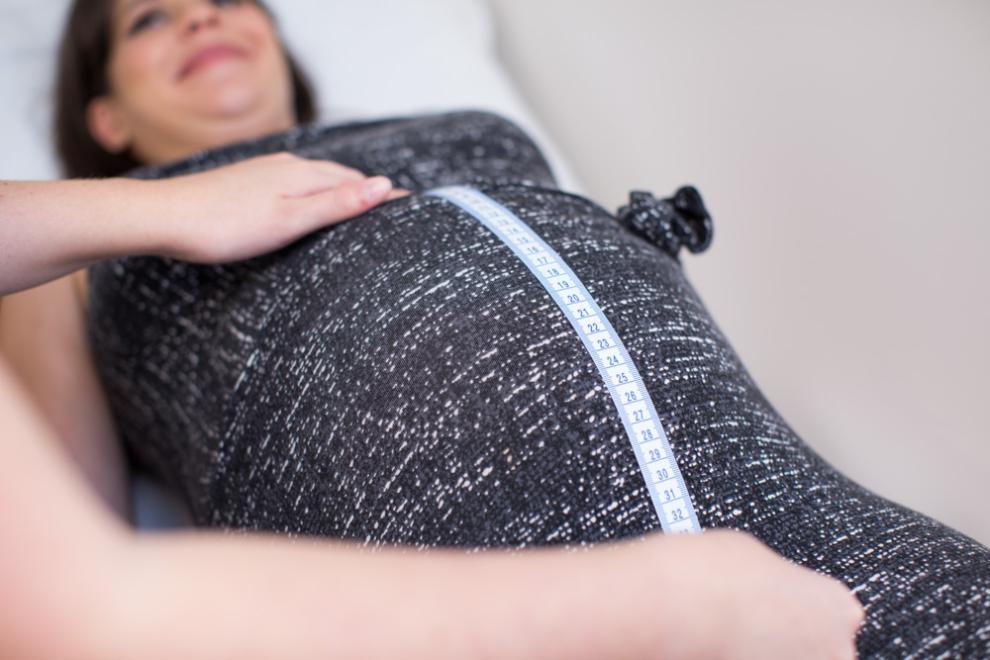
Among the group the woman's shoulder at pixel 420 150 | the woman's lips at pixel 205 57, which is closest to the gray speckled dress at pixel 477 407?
the woman's shoulder at pixel 420 150

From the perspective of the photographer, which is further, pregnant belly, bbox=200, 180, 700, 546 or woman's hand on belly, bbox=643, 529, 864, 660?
pregnant belly, bbox=200, 180, 700, 546

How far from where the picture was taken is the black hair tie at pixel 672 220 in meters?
0.89

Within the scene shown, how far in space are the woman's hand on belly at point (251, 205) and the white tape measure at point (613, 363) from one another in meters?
0.12

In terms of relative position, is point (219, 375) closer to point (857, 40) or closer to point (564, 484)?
point (564, 484)

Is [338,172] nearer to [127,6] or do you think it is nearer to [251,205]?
[251,205]

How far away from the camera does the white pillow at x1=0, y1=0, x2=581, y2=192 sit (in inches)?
56.4

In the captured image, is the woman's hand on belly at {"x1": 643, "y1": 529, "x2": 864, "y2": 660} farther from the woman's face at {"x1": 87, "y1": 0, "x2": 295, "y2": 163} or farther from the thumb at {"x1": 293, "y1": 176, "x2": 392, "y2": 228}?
the woman's face at {"x1": 87, "y1": 0, "x2": 295, "y2": 163}

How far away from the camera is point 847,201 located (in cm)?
107

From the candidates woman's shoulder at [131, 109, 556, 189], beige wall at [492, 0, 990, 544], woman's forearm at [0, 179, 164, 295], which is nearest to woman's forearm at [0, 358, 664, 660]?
woman's forearm at [0, 179, 164, 295]

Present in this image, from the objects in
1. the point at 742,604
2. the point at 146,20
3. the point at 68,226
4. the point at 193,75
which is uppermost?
the point at 146,20

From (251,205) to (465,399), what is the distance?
0.30 metres

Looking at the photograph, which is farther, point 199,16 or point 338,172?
point 199,16

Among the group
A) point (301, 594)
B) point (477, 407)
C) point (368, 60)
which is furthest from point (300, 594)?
point (368, 60)

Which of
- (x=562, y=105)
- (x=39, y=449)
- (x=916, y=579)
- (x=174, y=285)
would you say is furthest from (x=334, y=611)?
(x=562, y=105)
